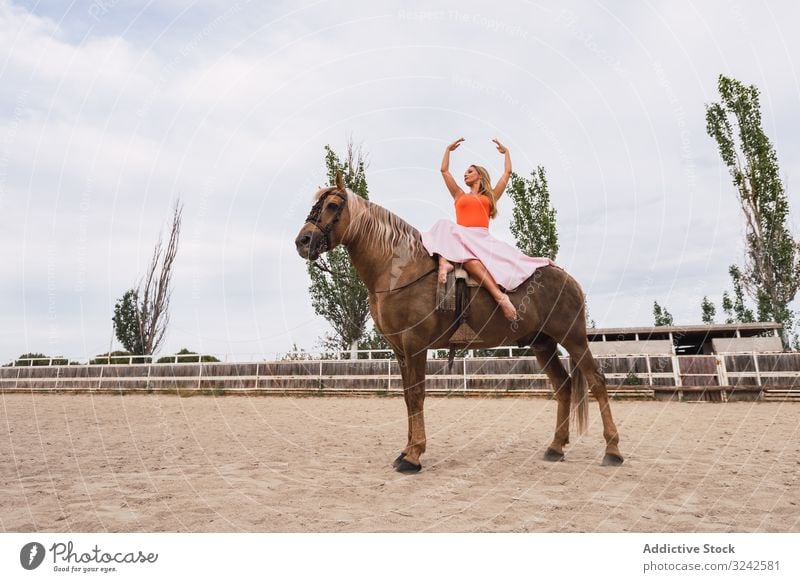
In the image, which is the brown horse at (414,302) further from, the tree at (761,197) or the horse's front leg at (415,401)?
the tree at (761,197)

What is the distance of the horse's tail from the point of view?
547 cm

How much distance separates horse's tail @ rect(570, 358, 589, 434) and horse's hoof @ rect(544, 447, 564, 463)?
1.59 feet

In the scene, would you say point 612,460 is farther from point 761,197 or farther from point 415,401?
point 761,197

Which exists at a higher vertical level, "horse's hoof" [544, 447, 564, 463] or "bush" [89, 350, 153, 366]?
"bush" [89, 350, 153, 366]

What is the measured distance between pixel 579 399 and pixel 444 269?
2.69 meters

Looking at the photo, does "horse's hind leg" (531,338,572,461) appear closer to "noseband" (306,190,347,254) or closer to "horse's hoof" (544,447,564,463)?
"horse's hoof" (544,447,564,463)

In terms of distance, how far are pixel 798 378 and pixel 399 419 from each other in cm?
1350

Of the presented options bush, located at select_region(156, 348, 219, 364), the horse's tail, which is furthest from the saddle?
bush, located at select_region(156, 348, 219, 364)

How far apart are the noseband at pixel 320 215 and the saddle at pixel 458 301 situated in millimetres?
1333

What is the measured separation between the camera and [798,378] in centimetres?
1355

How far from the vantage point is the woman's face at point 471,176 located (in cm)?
550

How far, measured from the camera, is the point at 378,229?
4863 mm

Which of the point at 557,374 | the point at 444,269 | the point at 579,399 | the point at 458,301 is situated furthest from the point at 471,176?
the point at 579,399

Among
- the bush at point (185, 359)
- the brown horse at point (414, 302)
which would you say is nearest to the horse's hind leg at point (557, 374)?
the brown horse at point (414, 302)
